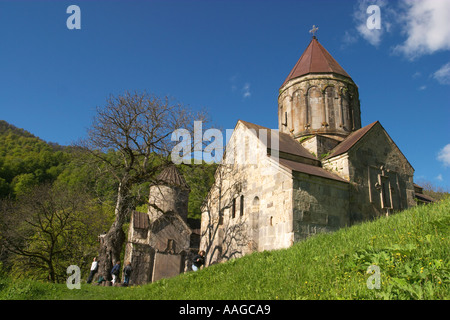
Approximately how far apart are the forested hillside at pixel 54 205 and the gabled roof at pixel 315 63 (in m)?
7.28

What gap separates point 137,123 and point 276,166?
585 centimetres

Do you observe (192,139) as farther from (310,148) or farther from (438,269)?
(438,269)

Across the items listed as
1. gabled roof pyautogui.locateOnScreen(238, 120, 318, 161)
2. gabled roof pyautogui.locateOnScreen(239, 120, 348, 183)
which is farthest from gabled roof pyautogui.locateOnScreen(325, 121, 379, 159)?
gabled roof pyautogui.locateOnScreen(238, 120, 318, 161)

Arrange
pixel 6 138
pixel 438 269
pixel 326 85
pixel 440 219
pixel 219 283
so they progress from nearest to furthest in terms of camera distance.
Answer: pixel 438 269 → pixel 440 219 → pixel 219 283 → pixel 326 85 → pixel 6 138

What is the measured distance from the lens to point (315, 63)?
60.7 feet

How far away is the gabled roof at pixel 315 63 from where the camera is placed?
59.1ft

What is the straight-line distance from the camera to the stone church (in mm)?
11727

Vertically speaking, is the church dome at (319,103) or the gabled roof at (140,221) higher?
the church dome at (319,103)

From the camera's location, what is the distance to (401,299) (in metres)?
4.14

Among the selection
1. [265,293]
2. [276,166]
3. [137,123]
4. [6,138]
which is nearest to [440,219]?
[265,293]

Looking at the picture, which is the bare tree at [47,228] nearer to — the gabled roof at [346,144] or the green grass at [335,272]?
the green grass at [335,272]

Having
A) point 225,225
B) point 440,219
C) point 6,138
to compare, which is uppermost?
point 6,138

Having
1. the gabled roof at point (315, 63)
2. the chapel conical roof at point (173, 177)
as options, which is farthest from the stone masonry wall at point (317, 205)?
the chapel conical roof at point (173, 177)

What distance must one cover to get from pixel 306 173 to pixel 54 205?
1514 centimetres
